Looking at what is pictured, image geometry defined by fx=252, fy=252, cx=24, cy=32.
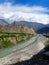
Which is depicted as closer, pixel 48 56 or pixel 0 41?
pixel 48 56

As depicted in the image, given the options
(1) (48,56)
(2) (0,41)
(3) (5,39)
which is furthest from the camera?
(3) (5,39)

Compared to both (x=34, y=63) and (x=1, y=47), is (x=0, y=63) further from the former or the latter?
(x=1, y=47)

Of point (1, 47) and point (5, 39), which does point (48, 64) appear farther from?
point (5, 39)

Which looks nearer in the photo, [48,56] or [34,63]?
[34,63]

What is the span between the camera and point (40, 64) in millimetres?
61656

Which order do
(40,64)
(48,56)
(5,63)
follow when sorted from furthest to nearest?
(48,56), (5,63), (40,64)

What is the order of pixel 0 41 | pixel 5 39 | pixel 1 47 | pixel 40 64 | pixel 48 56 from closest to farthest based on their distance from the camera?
pixel 40 64, pixel 48 56, pixel 1 47, pixel 0 41, pixel 5 39

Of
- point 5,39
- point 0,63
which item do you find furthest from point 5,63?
point 5,39

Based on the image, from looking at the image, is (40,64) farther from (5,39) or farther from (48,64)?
(5,39)

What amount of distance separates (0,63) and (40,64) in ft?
35.6

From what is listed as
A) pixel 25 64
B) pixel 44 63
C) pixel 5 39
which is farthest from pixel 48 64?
pixel 5 39

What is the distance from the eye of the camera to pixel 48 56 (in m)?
73.2

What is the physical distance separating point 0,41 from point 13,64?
179ft

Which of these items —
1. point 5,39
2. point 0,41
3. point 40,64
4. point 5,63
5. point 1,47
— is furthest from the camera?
point 5,39
